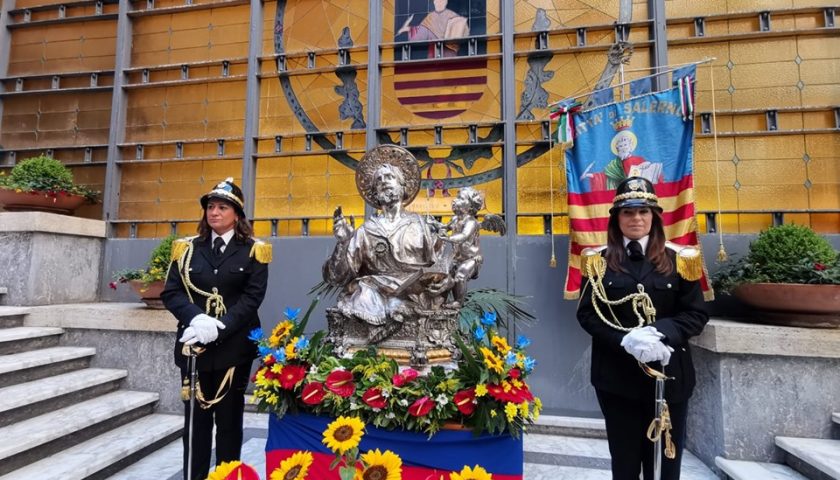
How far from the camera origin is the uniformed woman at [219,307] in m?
2.13

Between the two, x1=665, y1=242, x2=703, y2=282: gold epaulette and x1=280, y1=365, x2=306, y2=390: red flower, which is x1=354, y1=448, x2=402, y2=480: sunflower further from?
x1=665, y1=242, x2=703, y2=282: gold epaulette

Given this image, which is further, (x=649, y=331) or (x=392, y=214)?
(x=392, y=214)

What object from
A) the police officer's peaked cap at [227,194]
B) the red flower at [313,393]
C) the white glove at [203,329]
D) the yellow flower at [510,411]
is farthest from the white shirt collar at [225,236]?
the yellow flower at [510,411]

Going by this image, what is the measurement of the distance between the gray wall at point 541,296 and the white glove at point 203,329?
7.01 ft

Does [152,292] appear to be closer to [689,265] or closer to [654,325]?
[654,325]

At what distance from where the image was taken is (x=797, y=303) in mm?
2652

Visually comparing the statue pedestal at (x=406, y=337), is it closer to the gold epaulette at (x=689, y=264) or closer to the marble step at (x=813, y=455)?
the gold epaulette at (x=689, y=264)

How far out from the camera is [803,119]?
3844mm

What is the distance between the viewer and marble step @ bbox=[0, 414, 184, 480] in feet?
7.73

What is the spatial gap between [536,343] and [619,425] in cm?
210

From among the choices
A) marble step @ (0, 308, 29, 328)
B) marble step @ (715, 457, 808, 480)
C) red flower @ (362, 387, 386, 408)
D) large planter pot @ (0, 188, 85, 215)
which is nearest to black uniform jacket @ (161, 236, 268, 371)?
red flower @ (362, 387, 386, 408)

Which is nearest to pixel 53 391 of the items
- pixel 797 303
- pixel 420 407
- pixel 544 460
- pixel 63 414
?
pixel 63 414

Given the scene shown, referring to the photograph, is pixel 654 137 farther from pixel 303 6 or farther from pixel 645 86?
pixel 303 6

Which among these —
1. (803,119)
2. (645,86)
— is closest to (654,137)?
(645,86)
